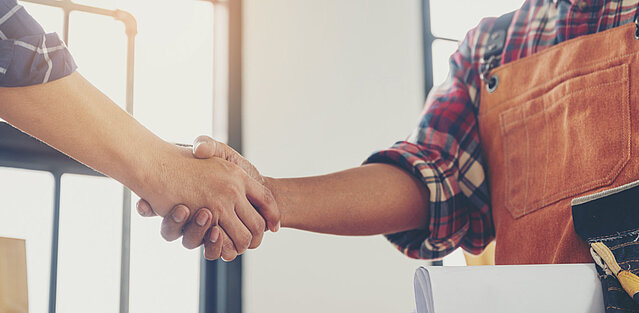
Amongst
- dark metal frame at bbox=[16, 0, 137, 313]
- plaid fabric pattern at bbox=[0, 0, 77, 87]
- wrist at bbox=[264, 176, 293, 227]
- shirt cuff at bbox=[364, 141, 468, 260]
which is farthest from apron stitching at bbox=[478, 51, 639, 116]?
dark metal frame at bbox=[16, 0, 137, 313]

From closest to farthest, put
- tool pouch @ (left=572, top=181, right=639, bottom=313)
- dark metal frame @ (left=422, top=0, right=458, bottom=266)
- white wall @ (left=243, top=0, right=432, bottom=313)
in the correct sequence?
tool pouch @ (left=572, top=181, right=639, bottom=313), white wall @ (left=243, top=0, right=432, bottom=313), dark metal frame @ (left=422, top=0, right=458, bottom=266)

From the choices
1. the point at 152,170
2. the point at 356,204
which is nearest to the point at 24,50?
the point at 152,170

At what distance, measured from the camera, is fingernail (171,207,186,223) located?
104 cm

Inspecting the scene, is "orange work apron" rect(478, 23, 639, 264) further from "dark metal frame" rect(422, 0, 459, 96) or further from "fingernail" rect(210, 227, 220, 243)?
"dark metal frame" rect(422, 0, 459, 96)

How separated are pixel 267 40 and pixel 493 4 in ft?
3.24

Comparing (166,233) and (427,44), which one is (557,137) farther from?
(427,44)

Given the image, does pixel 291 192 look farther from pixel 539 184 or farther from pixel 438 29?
pixel 438 29

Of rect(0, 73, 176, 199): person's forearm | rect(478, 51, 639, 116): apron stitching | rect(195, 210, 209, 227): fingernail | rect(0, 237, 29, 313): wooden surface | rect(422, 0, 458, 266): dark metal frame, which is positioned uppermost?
rect(422, 0, 458, 266): dark metal frame

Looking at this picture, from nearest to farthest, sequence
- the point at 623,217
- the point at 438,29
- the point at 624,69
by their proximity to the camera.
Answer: the point at 623,217, the point at 624,69, the point at 438,29

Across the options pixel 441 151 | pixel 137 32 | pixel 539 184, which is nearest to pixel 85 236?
pixel 137 32

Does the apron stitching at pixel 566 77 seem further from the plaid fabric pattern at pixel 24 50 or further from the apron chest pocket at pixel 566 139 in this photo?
the plaid fabric pattern at pixel 24 50

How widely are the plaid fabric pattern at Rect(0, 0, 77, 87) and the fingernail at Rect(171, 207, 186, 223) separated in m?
0.28

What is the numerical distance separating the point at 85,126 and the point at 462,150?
56cm

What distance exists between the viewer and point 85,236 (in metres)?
1.98
